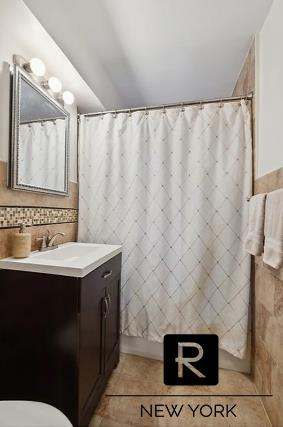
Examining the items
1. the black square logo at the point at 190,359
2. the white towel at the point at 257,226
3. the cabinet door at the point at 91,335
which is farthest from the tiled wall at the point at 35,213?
the white towel at the point at 257,226

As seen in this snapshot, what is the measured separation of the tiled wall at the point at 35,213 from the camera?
1.19 metres

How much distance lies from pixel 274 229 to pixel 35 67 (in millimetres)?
1611

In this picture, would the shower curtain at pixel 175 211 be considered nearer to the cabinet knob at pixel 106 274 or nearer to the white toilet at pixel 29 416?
A: the cabinet knob at pixel 106 274

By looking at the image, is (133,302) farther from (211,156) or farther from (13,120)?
(13,120)

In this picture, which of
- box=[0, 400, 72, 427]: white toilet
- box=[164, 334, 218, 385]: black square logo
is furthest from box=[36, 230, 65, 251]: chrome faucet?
box=[164, 334, 218, 385]: black square logo

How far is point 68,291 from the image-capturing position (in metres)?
1.03

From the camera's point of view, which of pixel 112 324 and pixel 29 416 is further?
pixel 112 324

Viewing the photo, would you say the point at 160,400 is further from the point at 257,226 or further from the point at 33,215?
the point at 33,215

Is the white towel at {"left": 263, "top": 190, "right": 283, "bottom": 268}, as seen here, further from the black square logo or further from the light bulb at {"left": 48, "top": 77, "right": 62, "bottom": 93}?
the light bulb at {"left": 48, "top": 77, "right": 62, "bottom": 93}

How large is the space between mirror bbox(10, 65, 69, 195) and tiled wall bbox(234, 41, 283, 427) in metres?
1.43

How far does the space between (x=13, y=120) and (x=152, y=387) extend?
1901 mm

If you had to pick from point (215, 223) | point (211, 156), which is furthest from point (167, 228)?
point (211, 156)

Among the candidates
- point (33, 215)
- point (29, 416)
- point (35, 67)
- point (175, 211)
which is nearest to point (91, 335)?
point (29, 416)

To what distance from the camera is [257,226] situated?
4.11ft
